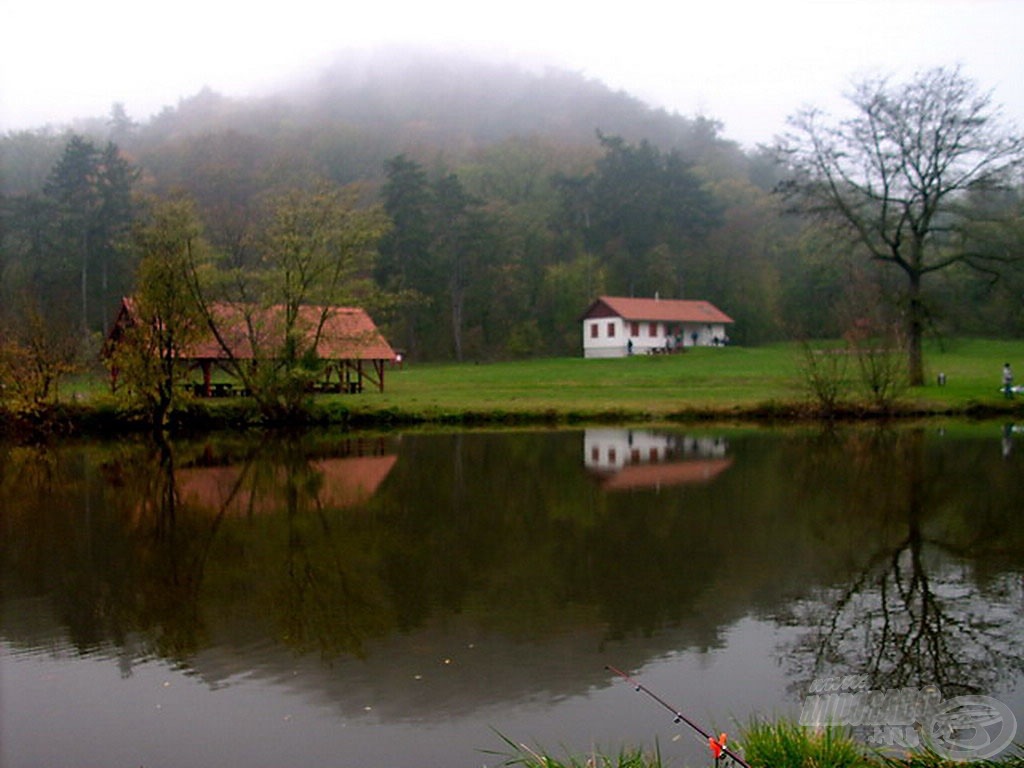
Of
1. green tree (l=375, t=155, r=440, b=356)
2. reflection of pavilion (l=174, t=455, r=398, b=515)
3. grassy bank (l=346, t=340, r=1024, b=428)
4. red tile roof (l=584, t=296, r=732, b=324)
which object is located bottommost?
reflection of pavilion (l=174, t=455, r=398, b=515)

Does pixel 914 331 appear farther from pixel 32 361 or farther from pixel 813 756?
pixel 813 756

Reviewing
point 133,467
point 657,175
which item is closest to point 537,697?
point 133,467

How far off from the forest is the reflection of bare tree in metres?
A: 19.6

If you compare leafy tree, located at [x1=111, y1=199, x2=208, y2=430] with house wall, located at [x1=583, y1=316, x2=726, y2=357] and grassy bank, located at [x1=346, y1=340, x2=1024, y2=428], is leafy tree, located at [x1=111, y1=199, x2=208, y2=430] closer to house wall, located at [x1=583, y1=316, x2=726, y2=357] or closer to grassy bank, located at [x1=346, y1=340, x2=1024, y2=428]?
grassy bank, located at [x1=346, y1=340, x2=1024, y2=428]

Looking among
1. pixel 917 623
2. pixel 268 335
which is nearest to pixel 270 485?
pixel 917 623

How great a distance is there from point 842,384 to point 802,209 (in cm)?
972

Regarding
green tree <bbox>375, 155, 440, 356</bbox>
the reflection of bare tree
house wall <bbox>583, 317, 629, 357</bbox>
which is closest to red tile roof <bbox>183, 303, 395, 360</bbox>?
the reflection of bare tree

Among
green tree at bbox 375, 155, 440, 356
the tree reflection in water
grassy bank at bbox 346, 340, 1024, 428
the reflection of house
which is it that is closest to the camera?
the tree reflection in water

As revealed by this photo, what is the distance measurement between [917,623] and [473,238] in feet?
182

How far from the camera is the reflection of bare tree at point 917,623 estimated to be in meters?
7.03

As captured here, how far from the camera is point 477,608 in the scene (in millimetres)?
8977

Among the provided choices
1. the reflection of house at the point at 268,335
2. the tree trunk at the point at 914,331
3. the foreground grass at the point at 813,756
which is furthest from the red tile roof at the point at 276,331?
the foreground grass at the point at 813,756

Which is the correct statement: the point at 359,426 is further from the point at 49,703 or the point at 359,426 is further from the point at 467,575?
the point at 49,703

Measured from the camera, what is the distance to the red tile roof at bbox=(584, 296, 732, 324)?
2286 inches
